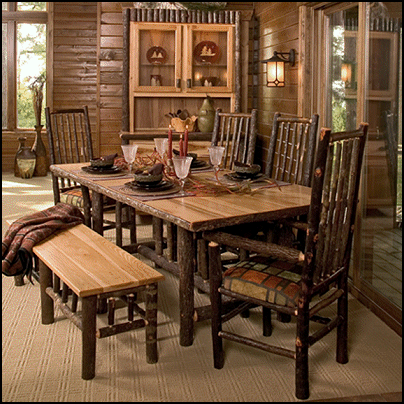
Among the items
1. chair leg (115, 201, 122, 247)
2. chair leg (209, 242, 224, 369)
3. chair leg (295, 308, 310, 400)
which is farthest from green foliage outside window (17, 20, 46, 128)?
chair leg (295, 308, 310, 400)

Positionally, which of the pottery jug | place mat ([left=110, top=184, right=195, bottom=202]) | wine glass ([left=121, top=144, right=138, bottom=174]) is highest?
the pottery jug

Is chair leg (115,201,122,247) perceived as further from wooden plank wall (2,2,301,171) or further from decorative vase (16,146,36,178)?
decorative vase (16,146,36,178)

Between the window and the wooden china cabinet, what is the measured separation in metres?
2.97

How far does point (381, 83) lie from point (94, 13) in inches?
218

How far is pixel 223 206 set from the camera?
107 inches

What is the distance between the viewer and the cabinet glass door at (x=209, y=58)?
5645 mm

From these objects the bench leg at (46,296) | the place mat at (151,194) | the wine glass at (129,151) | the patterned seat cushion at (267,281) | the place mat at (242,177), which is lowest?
the bench leg at (46,296)

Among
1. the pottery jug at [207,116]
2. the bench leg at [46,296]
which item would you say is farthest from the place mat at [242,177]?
the pottery jug at [207,116]

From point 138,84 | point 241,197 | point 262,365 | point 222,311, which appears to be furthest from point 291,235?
point 138,84

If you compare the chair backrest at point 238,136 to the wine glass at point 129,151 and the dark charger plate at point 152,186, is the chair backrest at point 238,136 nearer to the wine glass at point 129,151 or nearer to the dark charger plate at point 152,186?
the wine glass at point 129,151

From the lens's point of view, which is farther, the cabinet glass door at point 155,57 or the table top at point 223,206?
the cabinet glass door at point 155,57

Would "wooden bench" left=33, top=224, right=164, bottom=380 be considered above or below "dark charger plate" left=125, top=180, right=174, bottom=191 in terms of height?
below

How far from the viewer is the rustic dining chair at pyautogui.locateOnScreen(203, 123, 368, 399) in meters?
2.23

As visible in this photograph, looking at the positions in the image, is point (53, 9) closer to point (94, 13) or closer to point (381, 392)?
point (94, 13)
